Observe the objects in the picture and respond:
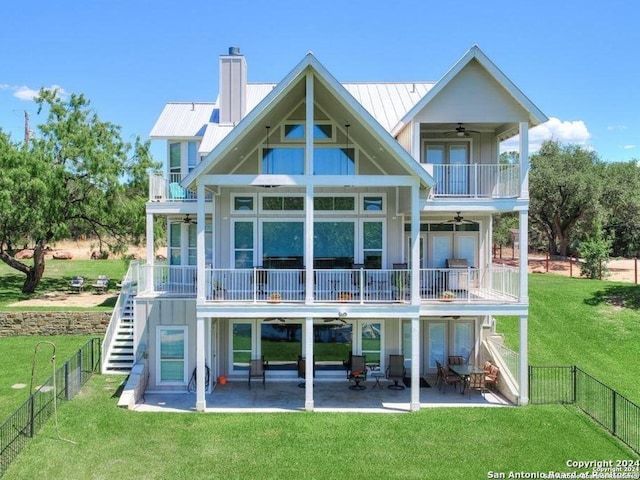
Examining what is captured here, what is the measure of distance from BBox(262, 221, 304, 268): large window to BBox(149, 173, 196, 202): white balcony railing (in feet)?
10.4

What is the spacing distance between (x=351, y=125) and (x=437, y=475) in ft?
33.8

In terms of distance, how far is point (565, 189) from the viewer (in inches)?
1662

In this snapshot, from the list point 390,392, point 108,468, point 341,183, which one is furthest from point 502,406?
point 108,468

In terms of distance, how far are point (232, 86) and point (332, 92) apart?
6388mm

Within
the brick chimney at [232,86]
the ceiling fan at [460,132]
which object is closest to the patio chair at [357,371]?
the ceiling fan at [460,132]

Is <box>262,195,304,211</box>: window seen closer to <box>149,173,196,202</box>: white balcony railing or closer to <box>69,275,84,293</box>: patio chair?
<box>149,173,196,202</box>: white balcony railing

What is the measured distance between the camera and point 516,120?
1486 cm

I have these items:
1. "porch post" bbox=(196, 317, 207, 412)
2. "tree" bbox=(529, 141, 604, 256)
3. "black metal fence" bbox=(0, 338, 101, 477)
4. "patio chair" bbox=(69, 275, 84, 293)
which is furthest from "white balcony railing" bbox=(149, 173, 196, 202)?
"tree" bbox=(529, 141, 604, 256)

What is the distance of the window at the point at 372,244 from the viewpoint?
679 inches

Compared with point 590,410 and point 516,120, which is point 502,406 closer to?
point 590,410

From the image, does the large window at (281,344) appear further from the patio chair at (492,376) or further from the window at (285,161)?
the patio chair at (492,376)

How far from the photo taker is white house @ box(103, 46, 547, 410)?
14.4m

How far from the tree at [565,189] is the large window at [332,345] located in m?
32.6

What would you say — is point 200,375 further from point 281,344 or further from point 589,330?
point 589,330
